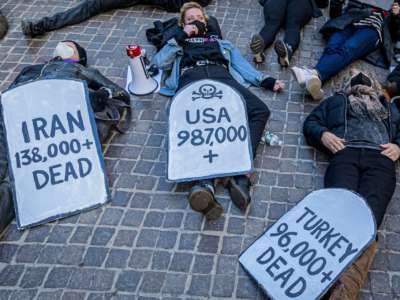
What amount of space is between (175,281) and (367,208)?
5.09ft

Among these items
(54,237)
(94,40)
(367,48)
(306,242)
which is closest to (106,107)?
(54,237)

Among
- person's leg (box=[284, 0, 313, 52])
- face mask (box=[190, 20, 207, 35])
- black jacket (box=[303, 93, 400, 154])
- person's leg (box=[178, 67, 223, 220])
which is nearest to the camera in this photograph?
person's leg (box=[178, 67, 223, 220])

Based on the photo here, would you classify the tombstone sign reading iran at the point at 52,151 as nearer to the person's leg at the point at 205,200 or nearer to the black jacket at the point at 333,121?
the person's leg at the point at 205,200

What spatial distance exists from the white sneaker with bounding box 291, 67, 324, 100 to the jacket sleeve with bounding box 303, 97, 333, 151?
48cm

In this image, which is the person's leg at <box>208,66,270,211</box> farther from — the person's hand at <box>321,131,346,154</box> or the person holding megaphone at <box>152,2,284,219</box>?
the person's hand at <box>321,131,346,154</box>

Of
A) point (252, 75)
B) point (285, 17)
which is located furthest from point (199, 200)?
point (285, 17)

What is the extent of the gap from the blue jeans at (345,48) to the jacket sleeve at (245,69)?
2.35 feet

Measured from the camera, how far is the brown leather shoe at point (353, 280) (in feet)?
10.8

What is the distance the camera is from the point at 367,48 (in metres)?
5.77

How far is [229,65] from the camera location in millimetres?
5480

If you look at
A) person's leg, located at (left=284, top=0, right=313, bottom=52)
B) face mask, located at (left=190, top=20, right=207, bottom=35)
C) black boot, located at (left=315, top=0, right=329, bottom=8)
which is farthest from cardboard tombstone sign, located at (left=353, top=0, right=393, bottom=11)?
face mask, located at (left=190, top=20, right=207, bottom=35)

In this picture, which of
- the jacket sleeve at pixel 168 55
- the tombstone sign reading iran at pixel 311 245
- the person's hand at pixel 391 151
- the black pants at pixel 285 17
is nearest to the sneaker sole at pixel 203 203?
the tombstone sign reading iran at pixel 311 245

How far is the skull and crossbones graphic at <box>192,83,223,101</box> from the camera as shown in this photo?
4.44 m

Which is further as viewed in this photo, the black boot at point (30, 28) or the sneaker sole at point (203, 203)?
the black boot at point (30, 28)
